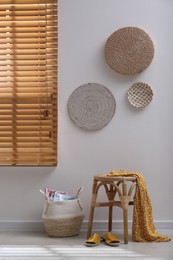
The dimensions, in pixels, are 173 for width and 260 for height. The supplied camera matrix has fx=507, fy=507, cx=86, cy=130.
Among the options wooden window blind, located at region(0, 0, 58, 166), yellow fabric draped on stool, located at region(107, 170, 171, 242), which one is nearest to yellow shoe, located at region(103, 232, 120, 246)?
yellow fabric draped on stool, located at region(107, 170, 171, 242)

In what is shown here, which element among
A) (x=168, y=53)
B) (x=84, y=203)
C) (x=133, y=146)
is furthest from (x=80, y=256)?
(x=168, y=53)

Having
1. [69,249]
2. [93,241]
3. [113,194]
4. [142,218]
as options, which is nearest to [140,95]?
[113,194]

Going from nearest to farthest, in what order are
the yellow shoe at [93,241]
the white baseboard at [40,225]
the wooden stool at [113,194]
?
the yellow shoe at [93,241] → the wooden stool at [113,194] → the white baseboard at [40,225]

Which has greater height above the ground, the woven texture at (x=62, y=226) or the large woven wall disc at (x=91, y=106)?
the large woven wall disc at (x=91, y=106)

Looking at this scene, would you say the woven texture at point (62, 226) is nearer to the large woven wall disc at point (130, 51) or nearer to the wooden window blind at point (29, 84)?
the wooden window blind at point (29, 84)

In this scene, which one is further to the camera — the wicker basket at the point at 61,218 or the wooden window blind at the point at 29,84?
the wooden window blind at the point at 29,84

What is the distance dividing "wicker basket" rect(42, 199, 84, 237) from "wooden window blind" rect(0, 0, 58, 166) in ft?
1.46

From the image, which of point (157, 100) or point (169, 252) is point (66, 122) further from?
point (169, 252)

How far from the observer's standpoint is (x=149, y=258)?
3.33 m

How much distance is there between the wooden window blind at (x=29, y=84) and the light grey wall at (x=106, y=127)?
95 mm

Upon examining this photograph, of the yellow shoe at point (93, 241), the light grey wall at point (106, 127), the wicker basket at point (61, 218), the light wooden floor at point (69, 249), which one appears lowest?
the light wooden floor at point (69, 249)

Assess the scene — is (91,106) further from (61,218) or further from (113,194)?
(61,218)

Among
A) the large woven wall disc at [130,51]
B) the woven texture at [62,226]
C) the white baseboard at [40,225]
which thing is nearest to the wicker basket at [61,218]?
the woven texture at [62,226]

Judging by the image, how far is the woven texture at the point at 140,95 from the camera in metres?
4.41
